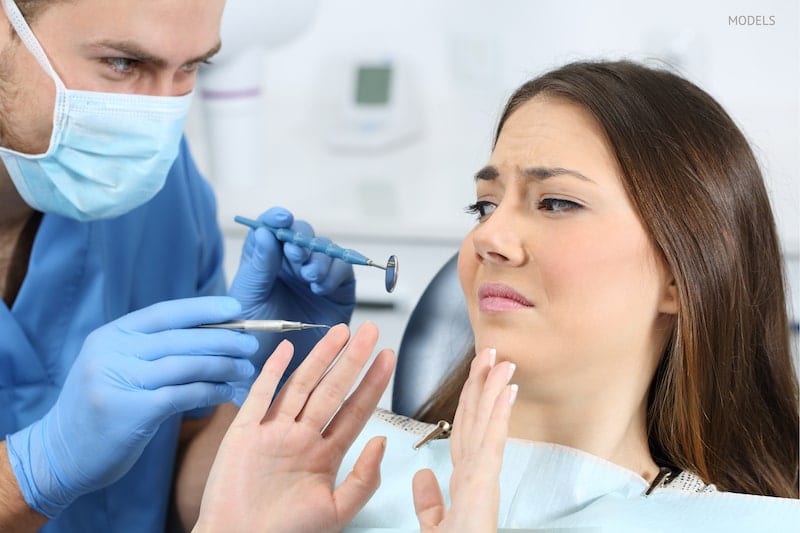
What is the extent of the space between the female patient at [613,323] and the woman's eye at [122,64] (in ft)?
1.68

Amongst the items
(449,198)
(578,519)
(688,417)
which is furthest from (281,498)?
(449,198)

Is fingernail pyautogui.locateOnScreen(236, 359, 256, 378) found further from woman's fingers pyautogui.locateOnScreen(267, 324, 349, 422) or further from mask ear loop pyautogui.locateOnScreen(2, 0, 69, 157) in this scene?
mask ear loop pyautogui.locateOnScreen(2, 0, 69, 157)

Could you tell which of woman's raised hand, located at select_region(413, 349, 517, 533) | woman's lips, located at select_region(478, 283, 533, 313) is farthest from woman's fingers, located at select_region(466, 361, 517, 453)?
woman's lips, located at select_region(478, 283, 533, 313)

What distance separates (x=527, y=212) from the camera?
125 centimetres

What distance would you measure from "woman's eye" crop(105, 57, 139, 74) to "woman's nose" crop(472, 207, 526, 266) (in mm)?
544

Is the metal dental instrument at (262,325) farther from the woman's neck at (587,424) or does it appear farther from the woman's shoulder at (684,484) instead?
the woman's shoulder at (684,484)

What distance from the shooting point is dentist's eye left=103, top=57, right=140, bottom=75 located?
1368mm

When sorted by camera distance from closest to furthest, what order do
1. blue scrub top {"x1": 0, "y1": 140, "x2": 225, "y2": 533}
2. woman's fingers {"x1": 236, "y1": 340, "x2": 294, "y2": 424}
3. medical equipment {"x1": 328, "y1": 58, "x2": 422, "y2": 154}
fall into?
woman's fingers {"x1": 236, "y1": 340, "x2": 294, "y2": 424}
blue scrub top {"x1": 0, "y1": 140, "x2": 225, "y2": 533}
medical equipment {"x1": 328, "y1": 58, "x2": 422, "y2": 154}

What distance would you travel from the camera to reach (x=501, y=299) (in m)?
1.23

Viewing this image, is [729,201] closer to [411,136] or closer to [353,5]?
[411,136]

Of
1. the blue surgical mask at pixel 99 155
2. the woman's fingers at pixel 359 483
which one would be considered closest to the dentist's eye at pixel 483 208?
the woman's fingers at pixel 359 483

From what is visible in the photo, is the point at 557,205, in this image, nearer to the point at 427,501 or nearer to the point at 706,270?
the point at 706,270

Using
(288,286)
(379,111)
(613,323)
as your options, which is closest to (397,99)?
(379,111)

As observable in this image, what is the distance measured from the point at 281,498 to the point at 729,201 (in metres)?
A: 0.70
